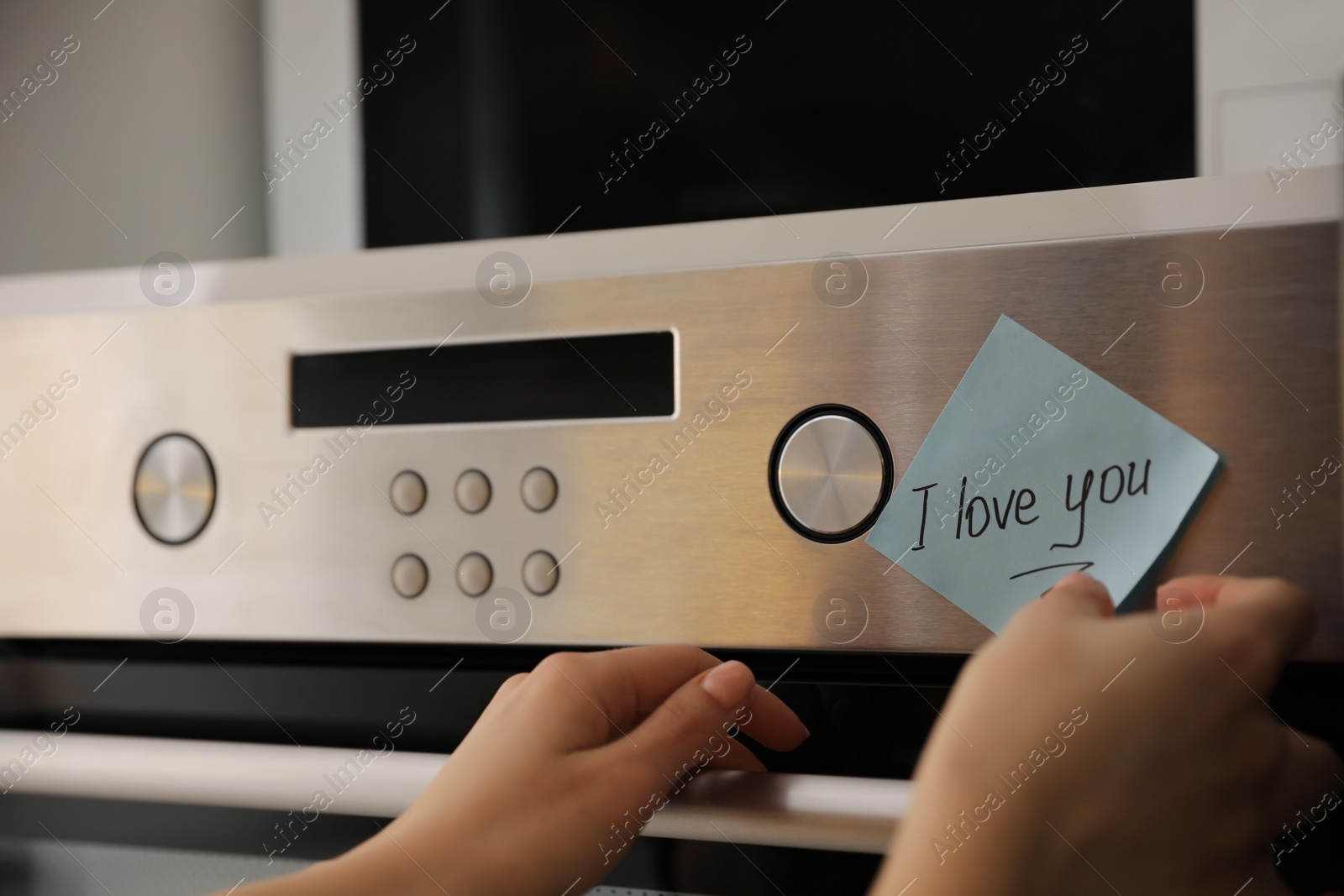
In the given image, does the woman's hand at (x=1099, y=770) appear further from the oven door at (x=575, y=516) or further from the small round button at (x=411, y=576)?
the small round button at (x=411, y=576)

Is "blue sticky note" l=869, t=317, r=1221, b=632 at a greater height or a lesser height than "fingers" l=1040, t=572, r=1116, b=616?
greater

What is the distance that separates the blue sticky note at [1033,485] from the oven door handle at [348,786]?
100 mm

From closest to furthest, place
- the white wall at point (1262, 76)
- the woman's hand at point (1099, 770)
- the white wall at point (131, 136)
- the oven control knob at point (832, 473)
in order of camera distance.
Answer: the woman's hand at point (1099, 770) < the oven control knob at point (832, 473) < the white wall at point (1262, 76) < the white wall at point (131, 136)

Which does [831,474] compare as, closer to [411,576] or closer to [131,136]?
[411,576]

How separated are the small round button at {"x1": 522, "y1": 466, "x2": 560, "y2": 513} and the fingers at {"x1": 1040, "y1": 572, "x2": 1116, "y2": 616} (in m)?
0.23

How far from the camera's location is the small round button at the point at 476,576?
45 cm

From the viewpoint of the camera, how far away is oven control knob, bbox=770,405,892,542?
1.31 feet

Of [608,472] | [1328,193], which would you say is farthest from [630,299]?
[1328,193]

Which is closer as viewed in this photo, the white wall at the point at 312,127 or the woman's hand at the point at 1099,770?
the woman's hand at the point at 1099,770

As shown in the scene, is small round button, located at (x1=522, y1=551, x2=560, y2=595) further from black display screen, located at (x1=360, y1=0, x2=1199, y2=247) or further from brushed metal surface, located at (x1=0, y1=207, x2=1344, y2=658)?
black display screen, located at (x1=360, y1=0, x2=1199, y2=247)

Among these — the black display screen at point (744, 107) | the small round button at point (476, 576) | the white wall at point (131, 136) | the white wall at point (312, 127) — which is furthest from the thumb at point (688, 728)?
the white wall at point (131, 136)

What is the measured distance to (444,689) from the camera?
1.45 feet

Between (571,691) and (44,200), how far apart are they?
88 centimetres

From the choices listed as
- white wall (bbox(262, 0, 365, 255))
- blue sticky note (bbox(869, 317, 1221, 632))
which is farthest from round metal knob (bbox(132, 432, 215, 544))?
white wall (bbox(262, 0, 365, 255))
